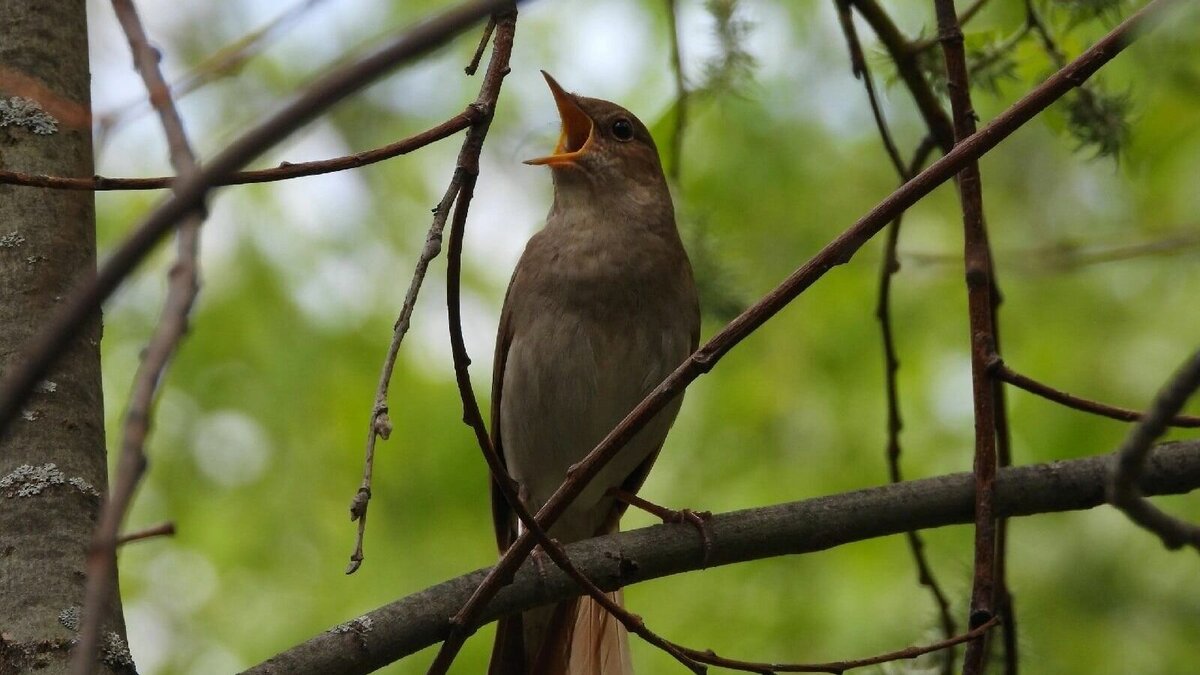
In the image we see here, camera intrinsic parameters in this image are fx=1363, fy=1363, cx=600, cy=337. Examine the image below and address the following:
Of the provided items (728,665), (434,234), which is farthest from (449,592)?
(434,234)

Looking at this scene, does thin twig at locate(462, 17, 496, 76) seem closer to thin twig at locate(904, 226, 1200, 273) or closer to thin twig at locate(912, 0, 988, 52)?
thin twig at locate(912, 0, 988, 52)

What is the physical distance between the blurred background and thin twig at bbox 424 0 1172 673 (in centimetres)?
341

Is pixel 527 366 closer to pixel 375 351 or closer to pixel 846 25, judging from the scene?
pixel 846 25

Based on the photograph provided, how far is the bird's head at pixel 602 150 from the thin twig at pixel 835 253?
2.53 metres

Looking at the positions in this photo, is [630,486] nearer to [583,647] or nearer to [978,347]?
[583,647]

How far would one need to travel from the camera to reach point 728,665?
2.77m

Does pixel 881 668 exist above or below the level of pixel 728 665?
above

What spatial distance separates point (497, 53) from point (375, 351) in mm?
4406

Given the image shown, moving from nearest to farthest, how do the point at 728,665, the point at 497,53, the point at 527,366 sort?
the point at 497,53
the point at 728,665
the point at 527,366

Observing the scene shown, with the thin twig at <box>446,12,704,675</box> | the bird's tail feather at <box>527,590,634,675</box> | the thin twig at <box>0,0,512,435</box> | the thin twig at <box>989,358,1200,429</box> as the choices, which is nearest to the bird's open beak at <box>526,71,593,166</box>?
the bird's tail feather at <box>527,590,634,675</box>

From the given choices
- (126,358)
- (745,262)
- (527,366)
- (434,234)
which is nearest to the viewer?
(434,234)

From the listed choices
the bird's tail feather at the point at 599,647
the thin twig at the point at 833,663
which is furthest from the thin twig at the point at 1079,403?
the bird's tail feather at the point at 599,647

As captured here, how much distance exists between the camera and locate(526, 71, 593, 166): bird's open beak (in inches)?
199

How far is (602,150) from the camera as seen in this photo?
5.16 meters
